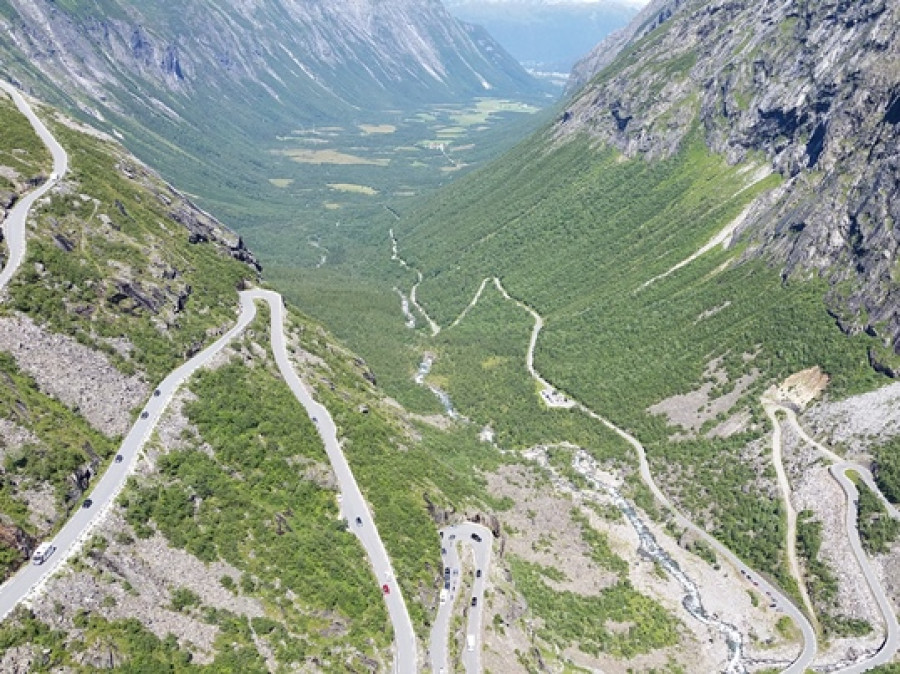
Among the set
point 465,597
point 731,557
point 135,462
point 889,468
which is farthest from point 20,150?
point 889,468

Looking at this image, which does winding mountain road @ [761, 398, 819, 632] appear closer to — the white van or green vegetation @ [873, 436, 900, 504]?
green vegetation @ [873, 436, 900, 504]

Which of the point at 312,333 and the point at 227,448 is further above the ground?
the point at 312,333

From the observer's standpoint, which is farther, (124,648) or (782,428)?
(782,428)

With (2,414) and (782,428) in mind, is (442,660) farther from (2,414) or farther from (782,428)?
(782,428)

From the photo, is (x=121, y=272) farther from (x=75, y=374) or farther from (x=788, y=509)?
(x=788, y=509)

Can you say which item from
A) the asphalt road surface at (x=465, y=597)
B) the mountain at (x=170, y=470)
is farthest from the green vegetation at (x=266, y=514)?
the asphalt road surface at (x=465, y=597)

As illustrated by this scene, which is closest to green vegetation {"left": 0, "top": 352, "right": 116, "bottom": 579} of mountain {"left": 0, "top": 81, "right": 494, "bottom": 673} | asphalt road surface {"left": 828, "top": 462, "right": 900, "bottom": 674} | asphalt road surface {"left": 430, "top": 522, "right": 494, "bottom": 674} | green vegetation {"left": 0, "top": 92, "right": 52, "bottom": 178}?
mountain {"left": 0, "top": 81, "right": 494, "bottom": 673}

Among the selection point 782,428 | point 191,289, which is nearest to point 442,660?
point 191,289
